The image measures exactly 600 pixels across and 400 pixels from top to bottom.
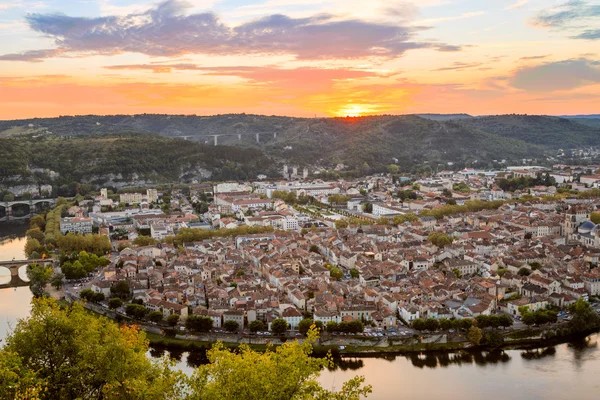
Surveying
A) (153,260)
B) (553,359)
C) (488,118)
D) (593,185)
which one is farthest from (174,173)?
(488,118)

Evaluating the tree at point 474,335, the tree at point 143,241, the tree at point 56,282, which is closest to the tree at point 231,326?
the tree at point 474,335

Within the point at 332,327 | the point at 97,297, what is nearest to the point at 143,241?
the point at 97,297

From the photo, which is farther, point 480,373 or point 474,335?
point 474,335

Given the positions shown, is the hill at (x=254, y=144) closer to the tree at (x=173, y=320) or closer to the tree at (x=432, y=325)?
the tree at (x=173, y=320)

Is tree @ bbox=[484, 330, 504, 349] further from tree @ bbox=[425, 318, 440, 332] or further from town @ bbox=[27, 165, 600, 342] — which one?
tree @ bbox=[425, 318, 440, 332]

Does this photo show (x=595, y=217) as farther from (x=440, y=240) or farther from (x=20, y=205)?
(x=20, y=205)

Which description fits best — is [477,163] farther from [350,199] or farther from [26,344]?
[26,344]
